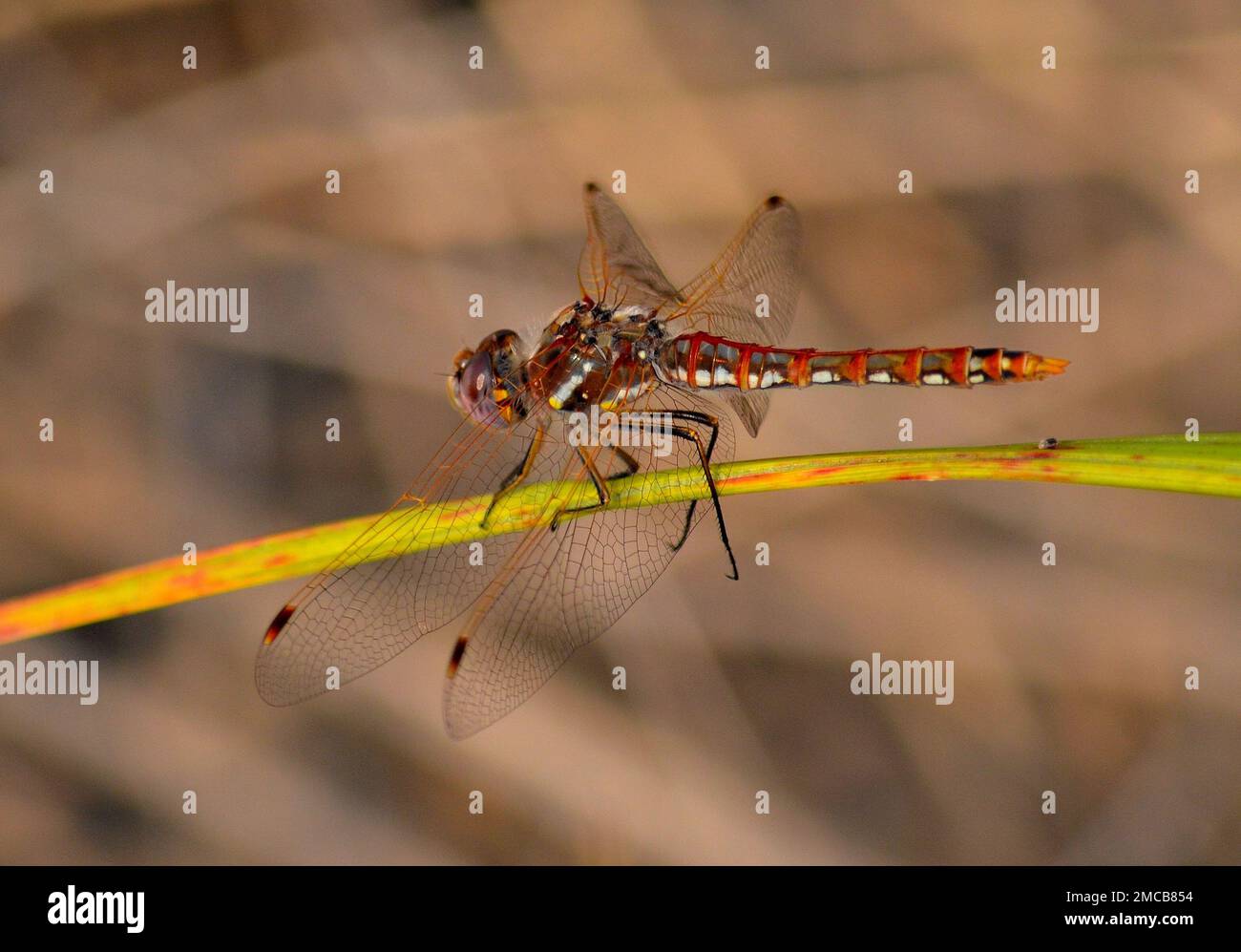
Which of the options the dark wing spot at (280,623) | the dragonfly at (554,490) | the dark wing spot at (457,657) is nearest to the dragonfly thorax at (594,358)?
the dragonfly at (554,490)

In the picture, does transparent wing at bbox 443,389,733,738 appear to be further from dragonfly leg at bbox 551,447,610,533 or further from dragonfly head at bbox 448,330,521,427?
dragonfly head at bbox 448,330,521,427

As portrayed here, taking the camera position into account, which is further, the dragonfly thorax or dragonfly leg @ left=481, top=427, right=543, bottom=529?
the dragonfly thorax

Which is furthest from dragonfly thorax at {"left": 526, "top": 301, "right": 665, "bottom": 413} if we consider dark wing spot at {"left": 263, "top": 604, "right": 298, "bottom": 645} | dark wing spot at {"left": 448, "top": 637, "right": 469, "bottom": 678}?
dark wing spot at {"left": 263, "top": 604, "right": 298, "bottom": 645}

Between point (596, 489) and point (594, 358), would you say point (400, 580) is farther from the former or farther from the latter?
point (594, 358)

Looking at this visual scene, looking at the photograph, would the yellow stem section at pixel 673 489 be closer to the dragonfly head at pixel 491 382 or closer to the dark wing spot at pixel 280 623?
the dark wing spot at pixel 280 623

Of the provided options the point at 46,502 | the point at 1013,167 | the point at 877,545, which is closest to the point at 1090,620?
the point at 877,545

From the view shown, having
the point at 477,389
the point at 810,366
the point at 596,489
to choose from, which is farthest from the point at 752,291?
the point at 596,489

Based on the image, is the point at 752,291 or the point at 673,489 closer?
the point at 673,489
